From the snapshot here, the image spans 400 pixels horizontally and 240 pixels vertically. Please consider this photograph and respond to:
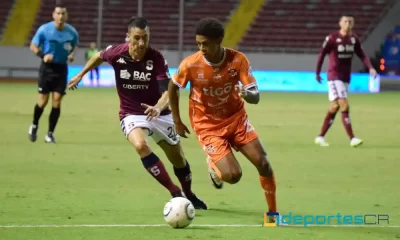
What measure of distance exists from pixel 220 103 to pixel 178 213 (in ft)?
3.95

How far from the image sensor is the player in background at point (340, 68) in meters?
16.2

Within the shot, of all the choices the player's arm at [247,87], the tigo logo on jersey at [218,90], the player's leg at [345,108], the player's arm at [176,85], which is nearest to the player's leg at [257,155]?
the tigo logo on jersey at [218,90]

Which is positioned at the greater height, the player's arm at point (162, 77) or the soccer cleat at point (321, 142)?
the player's arm at point (162, 77)

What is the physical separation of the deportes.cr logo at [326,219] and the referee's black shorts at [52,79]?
7780 millimetres

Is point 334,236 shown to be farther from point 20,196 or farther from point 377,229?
point 20,196

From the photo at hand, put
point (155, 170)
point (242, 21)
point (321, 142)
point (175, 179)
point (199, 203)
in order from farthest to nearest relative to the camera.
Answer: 1. point (242, 21)
2. point (321, 142)
3. point (175, 179)
4. point (199, 203)
5. point (155, 170)

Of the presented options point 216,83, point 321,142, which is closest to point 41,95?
point 321,142

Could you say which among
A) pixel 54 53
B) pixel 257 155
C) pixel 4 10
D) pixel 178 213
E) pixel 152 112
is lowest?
pixel 4 10

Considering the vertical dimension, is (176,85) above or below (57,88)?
above

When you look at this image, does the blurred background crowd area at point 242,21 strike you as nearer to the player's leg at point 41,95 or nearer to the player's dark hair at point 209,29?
the player's leg at point 41,95

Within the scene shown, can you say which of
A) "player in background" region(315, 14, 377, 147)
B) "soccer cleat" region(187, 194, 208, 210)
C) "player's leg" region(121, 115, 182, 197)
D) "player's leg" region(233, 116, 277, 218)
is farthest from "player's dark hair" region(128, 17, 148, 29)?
"player in background" region(315, 14, 377, 147)

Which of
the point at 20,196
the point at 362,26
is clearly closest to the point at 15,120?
the point at 20,196

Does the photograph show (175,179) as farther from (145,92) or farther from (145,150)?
(145,150)

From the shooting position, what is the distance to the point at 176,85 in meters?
8.57
